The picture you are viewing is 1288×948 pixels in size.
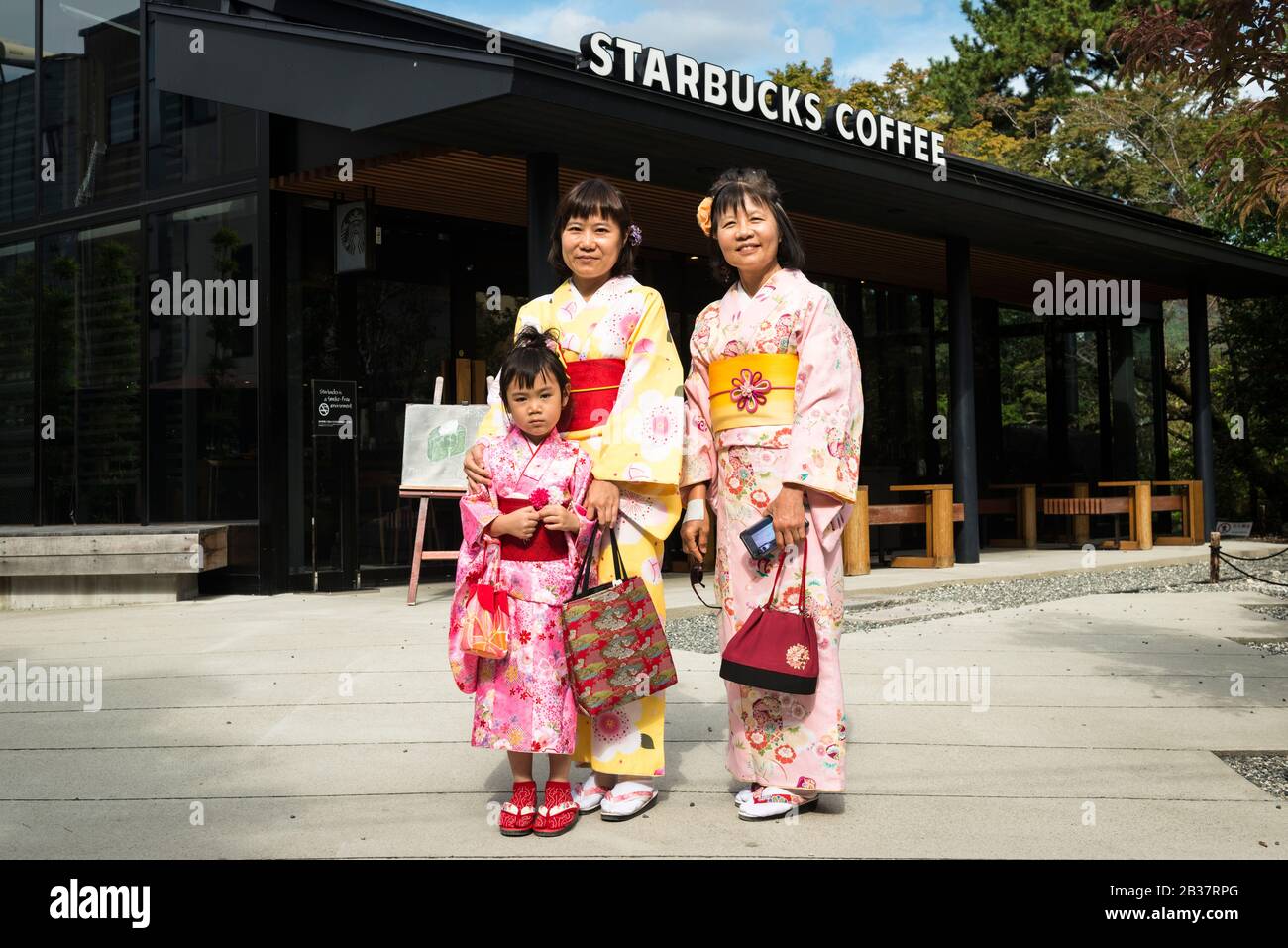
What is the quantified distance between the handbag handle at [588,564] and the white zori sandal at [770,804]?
28.2 inches

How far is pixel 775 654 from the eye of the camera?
3.07 meters

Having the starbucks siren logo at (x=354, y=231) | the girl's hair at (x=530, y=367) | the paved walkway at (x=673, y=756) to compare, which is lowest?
the paved walkway at (x=673, y=756)

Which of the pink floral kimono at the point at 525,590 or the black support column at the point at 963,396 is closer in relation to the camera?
the pink floral kimono at the point at 525,590

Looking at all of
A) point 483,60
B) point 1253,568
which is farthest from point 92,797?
point 1253,568

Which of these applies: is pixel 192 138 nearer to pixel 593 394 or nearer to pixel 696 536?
pixel 593 394

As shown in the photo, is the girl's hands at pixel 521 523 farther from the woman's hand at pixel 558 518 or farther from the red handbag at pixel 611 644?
the red handbag at pixel 611 644

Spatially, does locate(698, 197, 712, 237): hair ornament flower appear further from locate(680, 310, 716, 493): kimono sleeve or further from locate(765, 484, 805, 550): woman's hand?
locate(765, 484, 805, 550): woman's hand

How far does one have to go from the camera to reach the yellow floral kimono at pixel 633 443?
10.4 feet

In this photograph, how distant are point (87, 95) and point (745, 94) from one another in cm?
619

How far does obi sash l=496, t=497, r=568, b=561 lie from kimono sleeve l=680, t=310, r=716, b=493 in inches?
18.4

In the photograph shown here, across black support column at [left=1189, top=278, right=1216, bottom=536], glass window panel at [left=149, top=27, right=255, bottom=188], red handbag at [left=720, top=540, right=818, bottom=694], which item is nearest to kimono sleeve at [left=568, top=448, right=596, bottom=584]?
red handbag at [left=720, top=540, right=818, bottom=694]

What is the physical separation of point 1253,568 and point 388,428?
787 centimetres

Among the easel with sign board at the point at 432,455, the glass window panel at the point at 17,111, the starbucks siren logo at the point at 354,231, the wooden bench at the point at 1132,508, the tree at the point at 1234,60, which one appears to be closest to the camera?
the tree at the point at 1234,60

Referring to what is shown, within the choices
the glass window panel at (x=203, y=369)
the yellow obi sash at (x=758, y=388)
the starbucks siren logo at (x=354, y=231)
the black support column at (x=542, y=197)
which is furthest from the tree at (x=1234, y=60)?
the glass window panel at (x=203, y=369)
